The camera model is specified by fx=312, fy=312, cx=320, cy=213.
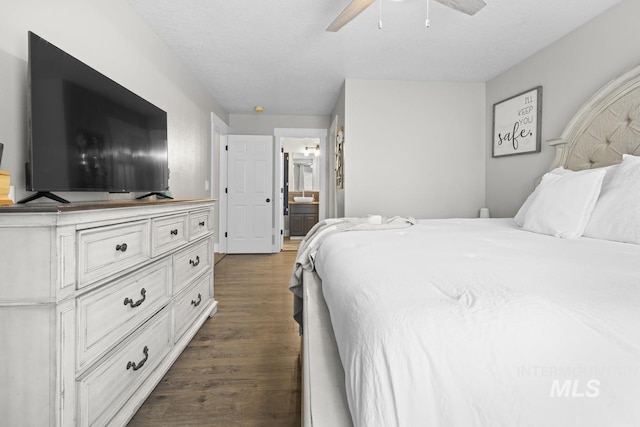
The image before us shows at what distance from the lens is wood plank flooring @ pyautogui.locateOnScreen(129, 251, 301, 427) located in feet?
4.61

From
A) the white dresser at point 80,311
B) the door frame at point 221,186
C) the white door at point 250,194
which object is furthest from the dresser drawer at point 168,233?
the white door at point 250,194

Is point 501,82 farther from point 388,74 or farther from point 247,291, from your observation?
point 247,291

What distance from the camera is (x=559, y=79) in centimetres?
285

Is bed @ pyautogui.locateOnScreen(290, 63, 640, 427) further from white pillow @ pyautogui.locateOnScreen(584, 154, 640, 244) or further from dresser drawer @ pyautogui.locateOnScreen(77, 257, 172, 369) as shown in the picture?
dresser drawer @ pyautogui.locateOnScreen(77, 257, 172, 369)

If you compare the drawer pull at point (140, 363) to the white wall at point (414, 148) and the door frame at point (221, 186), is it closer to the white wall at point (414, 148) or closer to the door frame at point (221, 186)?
the white wall at point (414, 148)

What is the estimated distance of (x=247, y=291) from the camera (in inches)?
127

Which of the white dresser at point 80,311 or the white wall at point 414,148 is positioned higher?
the white wall at point 414,148

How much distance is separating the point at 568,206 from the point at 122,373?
2324 mm

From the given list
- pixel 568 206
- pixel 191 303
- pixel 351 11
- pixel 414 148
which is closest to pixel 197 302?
pixel 191 303

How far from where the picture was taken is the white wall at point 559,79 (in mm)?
2312

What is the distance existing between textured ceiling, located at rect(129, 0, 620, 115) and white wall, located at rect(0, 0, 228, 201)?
0.69 ft

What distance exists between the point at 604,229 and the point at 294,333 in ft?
6.28

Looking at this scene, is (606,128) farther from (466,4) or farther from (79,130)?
(79,130)

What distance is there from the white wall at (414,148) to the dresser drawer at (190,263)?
1.92 meters
